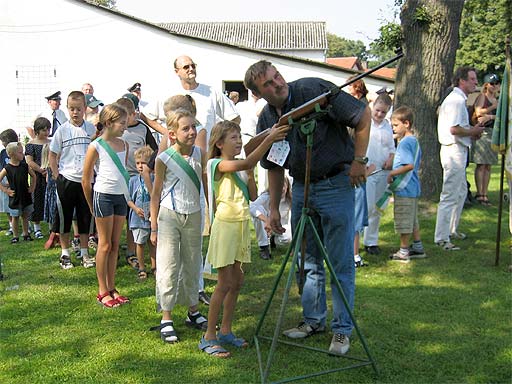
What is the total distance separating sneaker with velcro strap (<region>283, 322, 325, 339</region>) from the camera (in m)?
5.02

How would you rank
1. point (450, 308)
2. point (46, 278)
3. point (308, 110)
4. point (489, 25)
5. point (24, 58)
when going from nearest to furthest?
point (308, 110) < point (450, 308) < point (46, 278) < point (24, 58) < point (489, 25)

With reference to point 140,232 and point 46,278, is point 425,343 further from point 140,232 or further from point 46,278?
point 46,278

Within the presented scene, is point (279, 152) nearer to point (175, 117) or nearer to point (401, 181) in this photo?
point (175, 117)

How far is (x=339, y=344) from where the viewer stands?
4.66 m

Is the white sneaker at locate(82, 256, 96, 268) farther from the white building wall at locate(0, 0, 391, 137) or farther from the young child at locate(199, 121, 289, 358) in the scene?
the white building wall at locate(0, 0, 391, 137)

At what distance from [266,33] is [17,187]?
1964 inches

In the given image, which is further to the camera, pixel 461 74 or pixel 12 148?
pixel 12 148

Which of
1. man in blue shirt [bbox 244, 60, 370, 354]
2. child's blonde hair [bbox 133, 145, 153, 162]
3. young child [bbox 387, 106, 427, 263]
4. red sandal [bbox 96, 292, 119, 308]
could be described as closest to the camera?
man in blue shirt [bbox 244, 60, 370, 354]

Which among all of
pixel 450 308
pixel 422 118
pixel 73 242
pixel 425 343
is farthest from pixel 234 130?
pixel 422 118

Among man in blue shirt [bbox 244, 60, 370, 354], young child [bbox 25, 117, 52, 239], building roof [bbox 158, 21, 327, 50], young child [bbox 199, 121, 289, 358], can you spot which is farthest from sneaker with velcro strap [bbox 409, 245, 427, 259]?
building roof [bbox 158, 21, 327, 50]

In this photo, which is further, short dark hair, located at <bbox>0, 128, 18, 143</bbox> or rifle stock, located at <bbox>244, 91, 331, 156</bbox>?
short dark hair, located at <bbox>0, 128, 18, 143</bbox>

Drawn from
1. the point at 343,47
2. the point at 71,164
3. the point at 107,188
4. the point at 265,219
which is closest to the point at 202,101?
the point at 107,188

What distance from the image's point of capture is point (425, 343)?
4895mm

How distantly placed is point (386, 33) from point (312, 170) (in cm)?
697
